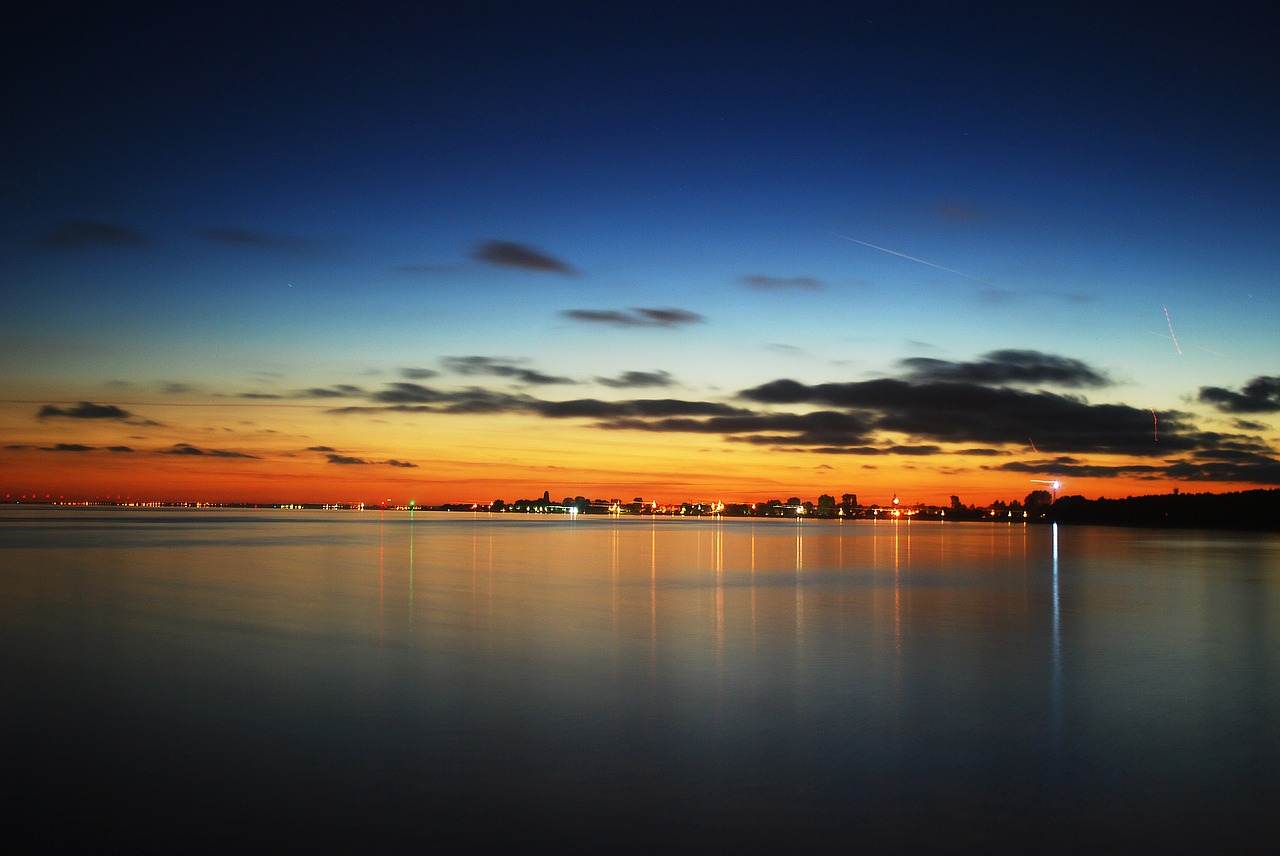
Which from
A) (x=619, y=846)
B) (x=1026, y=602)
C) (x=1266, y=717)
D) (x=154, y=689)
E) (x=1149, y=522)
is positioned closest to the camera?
(x=619, y=846)

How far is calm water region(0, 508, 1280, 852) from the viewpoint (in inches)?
253

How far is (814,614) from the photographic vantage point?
746 inches

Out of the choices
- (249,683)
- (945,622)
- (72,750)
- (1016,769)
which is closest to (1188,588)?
(945,622)

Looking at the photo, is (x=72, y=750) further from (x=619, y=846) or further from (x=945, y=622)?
(x=945, y=622)

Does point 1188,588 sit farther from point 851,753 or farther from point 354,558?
point 354,558

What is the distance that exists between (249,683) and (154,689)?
1.01 metres

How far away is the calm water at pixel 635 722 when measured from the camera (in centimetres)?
643

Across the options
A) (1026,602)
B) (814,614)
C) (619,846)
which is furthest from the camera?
(1026,602)

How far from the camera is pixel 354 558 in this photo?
1406 inches

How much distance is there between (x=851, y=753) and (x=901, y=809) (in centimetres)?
151

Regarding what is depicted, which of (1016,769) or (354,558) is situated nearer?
(1016,769)

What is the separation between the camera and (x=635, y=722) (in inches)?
370

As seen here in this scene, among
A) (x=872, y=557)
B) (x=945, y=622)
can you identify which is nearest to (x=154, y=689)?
(x=945, y=622)

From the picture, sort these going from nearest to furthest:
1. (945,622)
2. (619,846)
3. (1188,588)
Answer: (619,846) → (945,622) → (1188,588)
